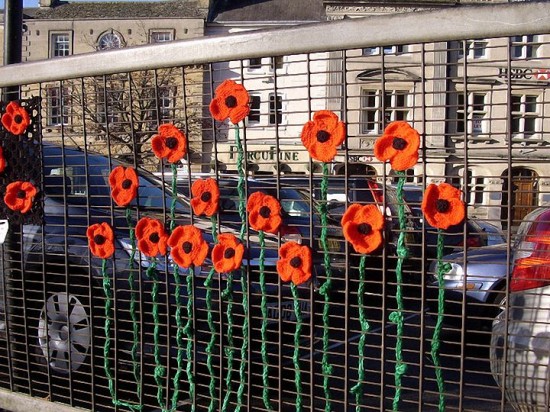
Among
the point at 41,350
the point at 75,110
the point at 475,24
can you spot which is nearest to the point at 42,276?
the point at 41,350

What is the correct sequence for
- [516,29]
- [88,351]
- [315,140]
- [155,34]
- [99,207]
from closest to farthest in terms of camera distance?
[516,29], [315,140], [99,207], [88,351], [155,34]

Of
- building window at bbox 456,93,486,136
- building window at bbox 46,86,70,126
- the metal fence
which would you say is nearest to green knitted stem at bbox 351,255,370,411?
the metal fence

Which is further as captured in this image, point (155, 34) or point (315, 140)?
point (155, 34)

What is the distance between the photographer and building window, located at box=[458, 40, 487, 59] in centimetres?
199

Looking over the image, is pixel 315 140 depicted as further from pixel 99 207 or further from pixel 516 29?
pixel 99 207

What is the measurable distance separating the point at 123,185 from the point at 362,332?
3.58 ft

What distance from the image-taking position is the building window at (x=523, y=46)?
1.93 m

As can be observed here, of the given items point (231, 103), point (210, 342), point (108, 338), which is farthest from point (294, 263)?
point (108, 338)

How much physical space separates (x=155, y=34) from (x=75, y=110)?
35.8 m

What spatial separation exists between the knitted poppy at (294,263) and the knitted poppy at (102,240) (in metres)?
0.80

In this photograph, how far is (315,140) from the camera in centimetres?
223

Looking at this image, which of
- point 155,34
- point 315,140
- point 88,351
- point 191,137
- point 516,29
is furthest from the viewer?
point 155,34

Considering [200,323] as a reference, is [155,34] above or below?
above

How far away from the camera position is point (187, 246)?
2502mm
